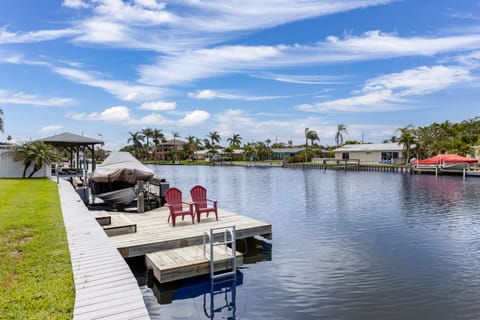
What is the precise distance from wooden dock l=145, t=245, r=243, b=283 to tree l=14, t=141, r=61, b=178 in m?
18.6

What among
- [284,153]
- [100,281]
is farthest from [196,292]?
[284,153]

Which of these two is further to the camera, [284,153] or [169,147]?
[169,147]

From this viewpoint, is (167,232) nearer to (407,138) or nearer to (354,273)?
(354,273)

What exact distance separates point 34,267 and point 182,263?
106 inches

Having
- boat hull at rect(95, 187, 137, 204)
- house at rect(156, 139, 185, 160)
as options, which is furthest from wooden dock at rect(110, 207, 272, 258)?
house at rect(156, 139, 185, 160)

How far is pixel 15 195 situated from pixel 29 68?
524 inches

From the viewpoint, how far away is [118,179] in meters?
13.0

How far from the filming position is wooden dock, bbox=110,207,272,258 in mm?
7996

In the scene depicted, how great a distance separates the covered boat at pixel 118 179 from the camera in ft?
42.6

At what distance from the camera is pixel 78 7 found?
16625 millimetres

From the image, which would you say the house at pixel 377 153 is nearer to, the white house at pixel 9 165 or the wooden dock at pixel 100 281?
the white house at pixel 9 165

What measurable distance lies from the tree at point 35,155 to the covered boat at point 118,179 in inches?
432

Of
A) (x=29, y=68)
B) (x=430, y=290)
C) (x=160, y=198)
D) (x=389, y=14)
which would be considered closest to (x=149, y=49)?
(x=29, y=68)

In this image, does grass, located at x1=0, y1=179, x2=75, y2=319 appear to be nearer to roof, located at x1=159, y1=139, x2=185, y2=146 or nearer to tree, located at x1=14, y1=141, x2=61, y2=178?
tree, located at x1=14, y1=141, x2=61, y2=178
